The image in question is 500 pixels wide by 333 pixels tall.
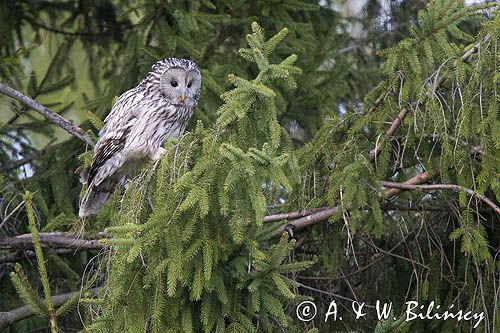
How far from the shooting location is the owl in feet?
20.1

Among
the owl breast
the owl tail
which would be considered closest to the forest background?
the owl tail

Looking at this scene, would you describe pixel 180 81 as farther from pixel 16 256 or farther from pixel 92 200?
pixel 16 256

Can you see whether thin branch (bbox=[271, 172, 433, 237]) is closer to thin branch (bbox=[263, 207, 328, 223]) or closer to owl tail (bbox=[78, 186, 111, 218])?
thin branch (bbox=[263, 207, 328, 223])

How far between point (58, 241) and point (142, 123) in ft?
3.07

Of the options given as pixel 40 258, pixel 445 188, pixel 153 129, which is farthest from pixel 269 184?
pixel 153 129

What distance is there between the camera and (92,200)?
20.4 ft

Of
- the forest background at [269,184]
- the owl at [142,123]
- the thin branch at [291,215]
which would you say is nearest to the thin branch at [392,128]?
the forest background at [269,184]

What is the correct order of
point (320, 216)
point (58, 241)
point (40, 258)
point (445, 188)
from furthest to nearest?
point (58, 241) < point (320, 216) < point (445, 188) < point (40, 258)

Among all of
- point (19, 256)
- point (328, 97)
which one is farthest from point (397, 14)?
point (19, 256)

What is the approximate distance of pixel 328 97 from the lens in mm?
7332

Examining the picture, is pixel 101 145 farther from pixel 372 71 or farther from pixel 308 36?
pixel 372 71

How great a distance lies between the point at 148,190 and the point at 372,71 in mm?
3953

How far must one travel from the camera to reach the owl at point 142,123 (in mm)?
6137

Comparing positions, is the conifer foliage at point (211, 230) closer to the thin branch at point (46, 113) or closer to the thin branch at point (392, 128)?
the thin branch at point (392, 128)
